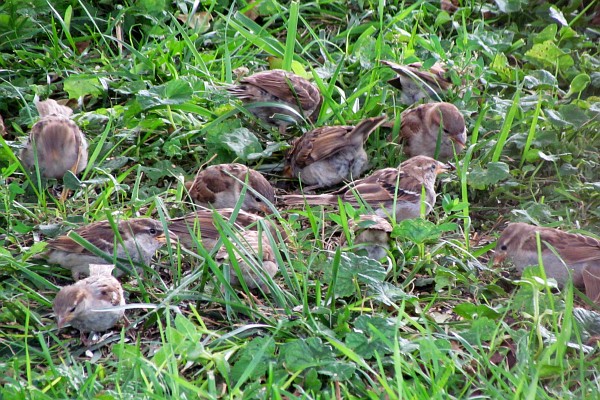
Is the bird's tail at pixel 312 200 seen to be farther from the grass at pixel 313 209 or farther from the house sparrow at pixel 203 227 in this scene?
the house sparrow at pixel 203 227

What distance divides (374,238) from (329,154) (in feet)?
3.71

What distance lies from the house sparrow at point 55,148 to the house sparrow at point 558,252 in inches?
104

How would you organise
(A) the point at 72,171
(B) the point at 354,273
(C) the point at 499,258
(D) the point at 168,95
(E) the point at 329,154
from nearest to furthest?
(B) the point at 354,273 → (C) the point at 499,258 → (A) the point at 72,171 → (E) the point at 329,154 → (D) the point at 168,95

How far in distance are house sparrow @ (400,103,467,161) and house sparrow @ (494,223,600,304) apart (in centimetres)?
114

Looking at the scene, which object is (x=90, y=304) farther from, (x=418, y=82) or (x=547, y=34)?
(x=547, y=34)

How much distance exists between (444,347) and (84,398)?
5.04 feet

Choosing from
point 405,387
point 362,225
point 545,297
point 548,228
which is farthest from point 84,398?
point 548,228

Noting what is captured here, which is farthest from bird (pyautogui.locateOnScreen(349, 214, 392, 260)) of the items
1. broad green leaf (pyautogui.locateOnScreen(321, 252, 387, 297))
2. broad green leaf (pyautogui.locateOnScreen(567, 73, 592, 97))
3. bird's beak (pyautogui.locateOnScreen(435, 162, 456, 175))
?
broad green leaf (pyautogui.locateOnScreen(567, 73, 592, 97))

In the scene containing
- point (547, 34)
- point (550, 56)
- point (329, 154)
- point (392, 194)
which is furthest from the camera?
point (547, 34)

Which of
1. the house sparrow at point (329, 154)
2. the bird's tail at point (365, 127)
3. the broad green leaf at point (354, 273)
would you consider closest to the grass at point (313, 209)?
the broad green leaf at point (354, 273)

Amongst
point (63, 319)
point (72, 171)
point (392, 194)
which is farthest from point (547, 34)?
point (63, 319)

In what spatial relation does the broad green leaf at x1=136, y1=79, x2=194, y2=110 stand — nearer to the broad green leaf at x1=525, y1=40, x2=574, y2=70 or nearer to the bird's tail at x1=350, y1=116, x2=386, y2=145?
the bird's tail at x1=350, y1=116, x2=386, y2=145

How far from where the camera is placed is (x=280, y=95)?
20.6 feet

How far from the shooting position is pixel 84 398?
3.72 m
